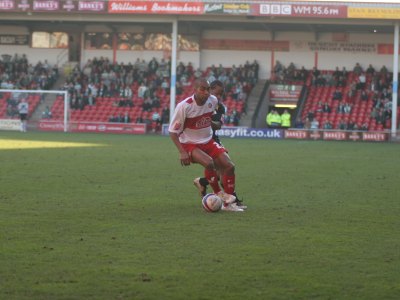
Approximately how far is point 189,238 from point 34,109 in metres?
40.0

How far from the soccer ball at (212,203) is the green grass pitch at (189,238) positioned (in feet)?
0.71

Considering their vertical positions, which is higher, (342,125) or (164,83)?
(164,83)

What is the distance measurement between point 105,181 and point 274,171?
5.19 meters

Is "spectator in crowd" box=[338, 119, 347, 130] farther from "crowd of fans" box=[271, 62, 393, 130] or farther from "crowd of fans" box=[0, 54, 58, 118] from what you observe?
"crowd of fans" box=[0, 54, 58, 118]

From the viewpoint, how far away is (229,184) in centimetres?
1306

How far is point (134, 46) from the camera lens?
57.0 meters

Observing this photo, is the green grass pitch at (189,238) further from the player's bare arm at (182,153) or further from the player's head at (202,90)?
the player's head at (202,90)

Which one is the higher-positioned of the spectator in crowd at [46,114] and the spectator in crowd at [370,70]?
the spectator in crowd at [370,70]

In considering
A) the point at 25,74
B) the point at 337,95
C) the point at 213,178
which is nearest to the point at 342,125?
the point at 337,95

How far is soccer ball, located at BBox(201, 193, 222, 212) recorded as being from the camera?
12.5m

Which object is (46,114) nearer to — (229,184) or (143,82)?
(143,82)

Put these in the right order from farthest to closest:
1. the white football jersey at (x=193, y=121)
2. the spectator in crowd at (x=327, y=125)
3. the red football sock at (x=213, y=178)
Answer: the spectator in crowd at (x=327, y=125)
the red football sock at (x=213, y=178)
the white football jersey at (x=193, y=121)

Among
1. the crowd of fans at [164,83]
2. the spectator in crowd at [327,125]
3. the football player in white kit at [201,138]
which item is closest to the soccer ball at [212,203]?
the football player in white kit at [201,138]

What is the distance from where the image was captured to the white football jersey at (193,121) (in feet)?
42.7
